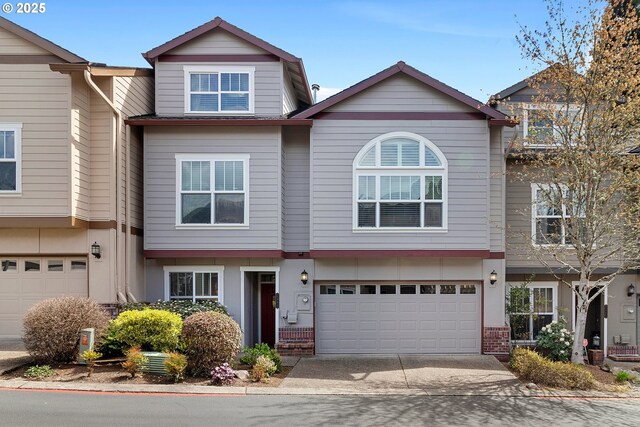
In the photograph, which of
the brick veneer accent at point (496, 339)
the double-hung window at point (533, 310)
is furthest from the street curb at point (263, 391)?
the double-hung window at point (533, 310)

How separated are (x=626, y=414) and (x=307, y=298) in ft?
26.3

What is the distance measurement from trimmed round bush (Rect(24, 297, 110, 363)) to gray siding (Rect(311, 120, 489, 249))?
5926 millimetres

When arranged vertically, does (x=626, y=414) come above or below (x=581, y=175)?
below

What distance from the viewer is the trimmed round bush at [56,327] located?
469 inches

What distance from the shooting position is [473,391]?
462 inches

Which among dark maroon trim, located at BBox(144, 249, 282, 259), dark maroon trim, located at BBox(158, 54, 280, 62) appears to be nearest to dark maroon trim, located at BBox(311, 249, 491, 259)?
dark maroon trim, located at BBox(144, 249, 282, 259)

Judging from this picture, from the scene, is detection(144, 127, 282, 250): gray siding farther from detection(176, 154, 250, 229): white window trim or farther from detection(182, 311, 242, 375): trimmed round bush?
detection(182, 311, 242, 375): trimmed round bush

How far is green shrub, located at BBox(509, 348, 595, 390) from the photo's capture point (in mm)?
11953

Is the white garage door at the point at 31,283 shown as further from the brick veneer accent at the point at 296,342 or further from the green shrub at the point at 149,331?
the brick veneer accent at the point at 296,342

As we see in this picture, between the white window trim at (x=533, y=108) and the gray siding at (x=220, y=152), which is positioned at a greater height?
the white window trim at (x=533, y=108)

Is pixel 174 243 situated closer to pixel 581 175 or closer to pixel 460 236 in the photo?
pixel 460 236

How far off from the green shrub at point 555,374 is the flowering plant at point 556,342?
5.11 feet

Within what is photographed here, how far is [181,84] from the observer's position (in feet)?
51.0

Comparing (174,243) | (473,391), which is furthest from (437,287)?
(174,243)
